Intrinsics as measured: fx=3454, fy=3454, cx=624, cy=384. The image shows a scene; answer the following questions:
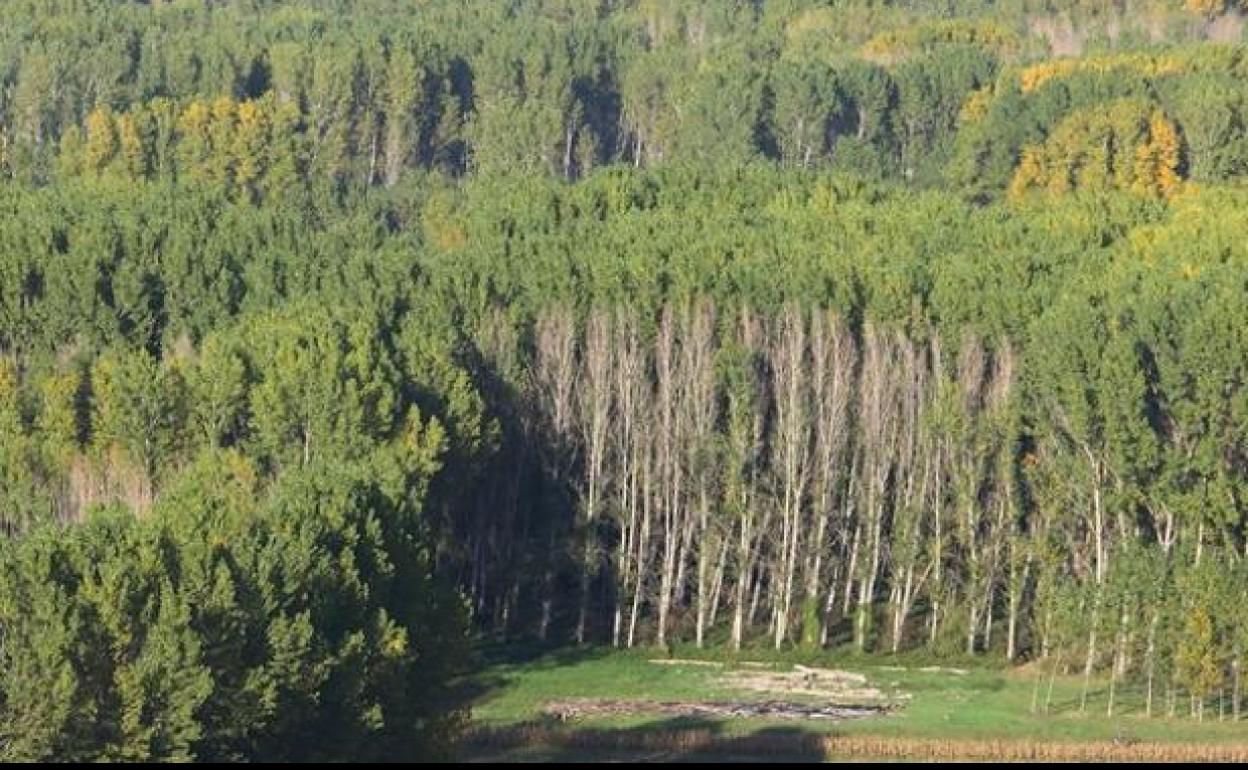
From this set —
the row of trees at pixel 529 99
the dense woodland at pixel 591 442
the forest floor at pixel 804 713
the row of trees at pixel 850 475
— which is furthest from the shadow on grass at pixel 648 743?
the row of trees at pixel 529 99

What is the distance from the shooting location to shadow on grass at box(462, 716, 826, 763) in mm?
58031

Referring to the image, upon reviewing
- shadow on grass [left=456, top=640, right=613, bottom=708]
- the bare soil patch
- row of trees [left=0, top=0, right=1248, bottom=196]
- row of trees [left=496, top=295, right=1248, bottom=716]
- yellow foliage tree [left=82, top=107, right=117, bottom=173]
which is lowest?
the bare soil patch

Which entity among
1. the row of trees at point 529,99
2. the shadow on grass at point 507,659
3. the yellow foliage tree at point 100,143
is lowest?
the shadow on grass at point 507,659

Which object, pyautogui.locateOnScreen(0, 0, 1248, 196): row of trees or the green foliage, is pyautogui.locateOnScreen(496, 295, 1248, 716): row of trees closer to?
the green foliage

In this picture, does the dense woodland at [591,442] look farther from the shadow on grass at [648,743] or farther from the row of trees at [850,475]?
the shadow on grass at [648,743]

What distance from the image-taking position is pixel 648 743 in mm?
59250

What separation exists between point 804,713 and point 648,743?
13.2ft

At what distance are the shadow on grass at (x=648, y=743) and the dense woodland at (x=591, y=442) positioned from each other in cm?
257

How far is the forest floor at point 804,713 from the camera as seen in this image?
192 feet

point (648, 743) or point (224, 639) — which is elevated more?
point (224, 639)

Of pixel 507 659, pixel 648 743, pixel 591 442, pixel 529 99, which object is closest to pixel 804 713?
pixel 648 743

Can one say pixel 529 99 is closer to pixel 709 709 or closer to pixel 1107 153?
pixel 1107 153

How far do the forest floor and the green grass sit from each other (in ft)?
0.12

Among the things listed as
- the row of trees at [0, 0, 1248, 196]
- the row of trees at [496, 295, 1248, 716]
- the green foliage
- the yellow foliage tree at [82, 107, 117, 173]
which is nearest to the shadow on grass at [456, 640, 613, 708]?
the row of trees at [496, 295, 1248, 716]
